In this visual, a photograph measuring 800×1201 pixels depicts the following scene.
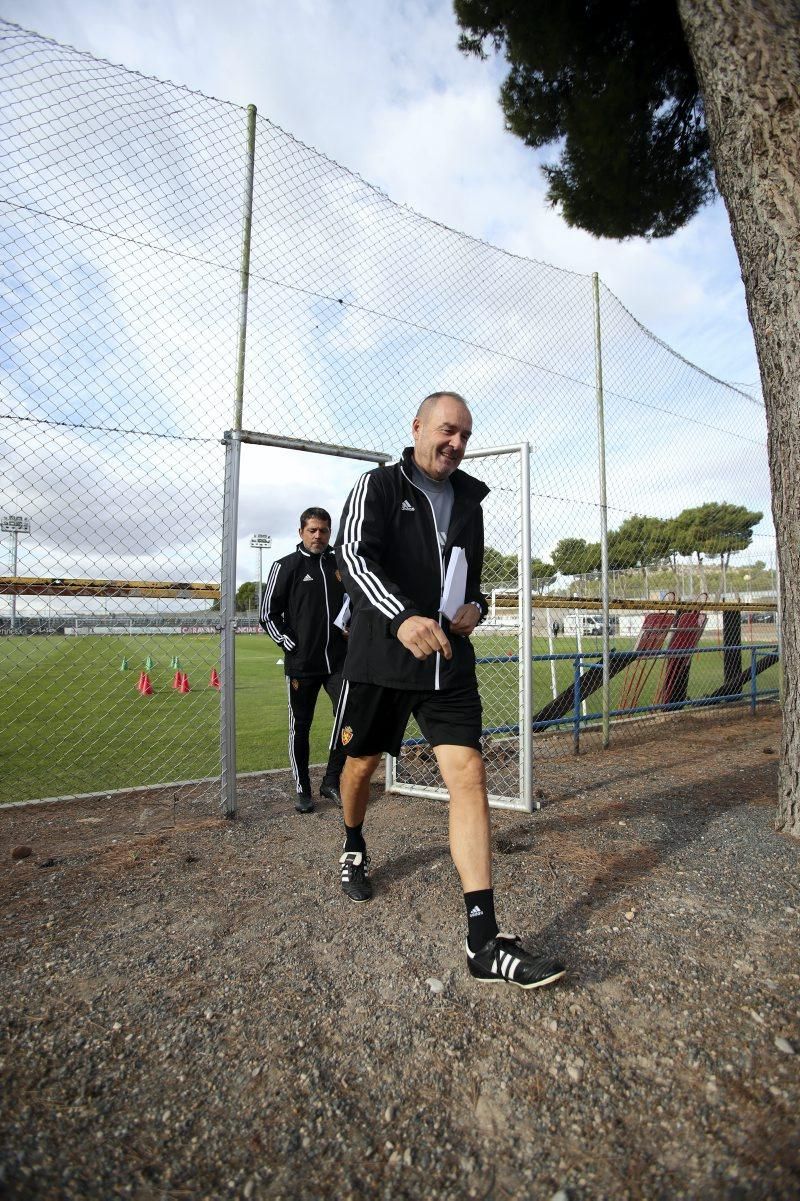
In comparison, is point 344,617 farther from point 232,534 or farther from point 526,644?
point 526,644

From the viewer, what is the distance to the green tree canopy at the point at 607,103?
6.18m

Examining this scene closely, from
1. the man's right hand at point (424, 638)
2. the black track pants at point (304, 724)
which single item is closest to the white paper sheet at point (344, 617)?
the black track pants at point (304, 724)

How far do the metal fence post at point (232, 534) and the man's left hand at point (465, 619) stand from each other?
181cm

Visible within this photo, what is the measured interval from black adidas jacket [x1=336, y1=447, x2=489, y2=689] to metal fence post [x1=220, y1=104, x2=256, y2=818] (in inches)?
58.1

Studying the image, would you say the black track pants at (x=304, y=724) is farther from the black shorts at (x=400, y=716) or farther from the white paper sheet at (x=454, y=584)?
the white paper sheet at (x=454, y=584)

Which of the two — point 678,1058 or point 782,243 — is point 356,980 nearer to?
point 678,1058

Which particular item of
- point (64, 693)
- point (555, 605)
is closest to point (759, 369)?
point (555, 605)

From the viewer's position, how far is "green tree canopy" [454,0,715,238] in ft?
20.3

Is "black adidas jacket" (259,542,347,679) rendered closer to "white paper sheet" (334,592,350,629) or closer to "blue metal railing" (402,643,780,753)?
"white paper sheet" (334,592,350,629)

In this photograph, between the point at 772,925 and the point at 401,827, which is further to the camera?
the point at 401,827

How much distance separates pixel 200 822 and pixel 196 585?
1.49 m

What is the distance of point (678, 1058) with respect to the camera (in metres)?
1.80

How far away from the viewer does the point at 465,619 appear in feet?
8.64

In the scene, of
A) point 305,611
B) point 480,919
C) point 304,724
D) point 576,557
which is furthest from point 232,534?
point 576,557
